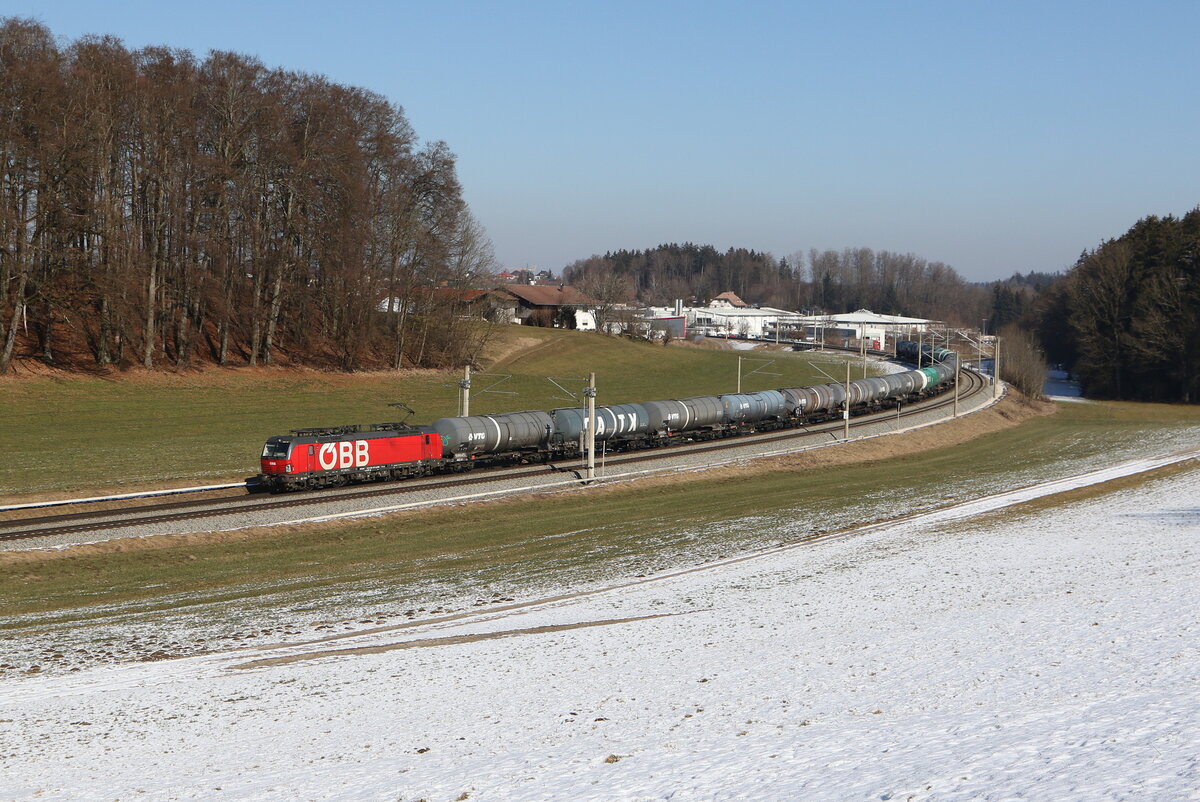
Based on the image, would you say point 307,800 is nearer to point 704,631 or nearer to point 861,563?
point 704,631

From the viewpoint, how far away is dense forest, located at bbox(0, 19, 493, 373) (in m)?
66.4

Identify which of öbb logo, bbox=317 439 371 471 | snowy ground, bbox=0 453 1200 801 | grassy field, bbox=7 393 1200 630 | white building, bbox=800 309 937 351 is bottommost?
grassy field, bbox=7 393 1200 630

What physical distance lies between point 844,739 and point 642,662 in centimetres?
639

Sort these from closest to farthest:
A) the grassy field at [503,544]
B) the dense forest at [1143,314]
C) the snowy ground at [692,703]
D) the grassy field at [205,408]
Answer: the snowy ground at [692,703] → the grassy field at [503,544] → the grassy field at [205,408] → the dense forest at [1143,314]

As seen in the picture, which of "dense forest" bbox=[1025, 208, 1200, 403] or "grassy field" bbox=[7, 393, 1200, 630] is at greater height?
"dense forest" bbox=[1025, 208, 1200, 403]

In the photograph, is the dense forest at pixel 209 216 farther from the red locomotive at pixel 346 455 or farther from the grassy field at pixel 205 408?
the red locomotive at pixel 346 455

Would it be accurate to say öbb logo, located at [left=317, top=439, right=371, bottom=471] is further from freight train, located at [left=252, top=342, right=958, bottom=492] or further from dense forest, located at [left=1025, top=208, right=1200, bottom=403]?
dense forest, located at [left=1025, top=208, right=1200, bottom=403]

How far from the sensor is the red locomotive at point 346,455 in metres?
45.6

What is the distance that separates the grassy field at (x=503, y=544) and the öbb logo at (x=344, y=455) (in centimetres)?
668

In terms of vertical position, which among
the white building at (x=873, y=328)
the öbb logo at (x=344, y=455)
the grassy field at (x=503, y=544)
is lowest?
the grassy field at (x=503, y=544)

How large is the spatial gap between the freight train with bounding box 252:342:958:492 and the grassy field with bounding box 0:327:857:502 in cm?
573

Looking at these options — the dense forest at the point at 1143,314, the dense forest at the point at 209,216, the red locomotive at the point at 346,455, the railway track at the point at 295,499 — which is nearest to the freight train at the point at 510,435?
the red locomotive at the point at 346,455

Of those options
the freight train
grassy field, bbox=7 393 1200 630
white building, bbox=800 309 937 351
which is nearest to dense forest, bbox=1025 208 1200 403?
white building, bbox=800 309 937 351

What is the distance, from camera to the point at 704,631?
23.3 meters
